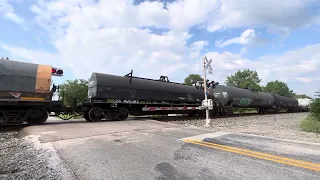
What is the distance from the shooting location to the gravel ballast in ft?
15.3

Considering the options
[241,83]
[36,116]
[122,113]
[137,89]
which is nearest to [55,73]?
[36,116]

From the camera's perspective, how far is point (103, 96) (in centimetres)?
1552

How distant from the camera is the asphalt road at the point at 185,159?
4.63 m

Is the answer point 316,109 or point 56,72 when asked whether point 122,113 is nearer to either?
point 56,72

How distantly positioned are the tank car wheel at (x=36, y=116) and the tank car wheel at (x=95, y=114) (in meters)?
2.75

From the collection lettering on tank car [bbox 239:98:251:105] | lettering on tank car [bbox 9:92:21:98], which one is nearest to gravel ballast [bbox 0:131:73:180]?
lettering on tank car [bbox 9:92:21:98]

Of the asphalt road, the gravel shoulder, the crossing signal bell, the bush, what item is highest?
the crossing signal bell

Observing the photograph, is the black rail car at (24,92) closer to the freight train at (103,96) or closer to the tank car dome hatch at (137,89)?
the freight train at (103,96)

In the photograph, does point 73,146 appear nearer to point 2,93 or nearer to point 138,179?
point 138,179

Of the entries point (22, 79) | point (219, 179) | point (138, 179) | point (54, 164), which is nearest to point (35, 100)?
point (22, 79)

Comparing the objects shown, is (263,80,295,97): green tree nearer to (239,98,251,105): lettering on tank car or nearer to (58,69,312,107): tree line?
(58,69,312,107): tree line

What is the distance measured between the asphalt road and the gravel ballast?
244 millimetres

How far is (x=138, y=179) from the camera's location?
4383 mm

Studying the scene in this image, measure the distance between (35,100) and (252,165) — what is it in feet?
37.9
